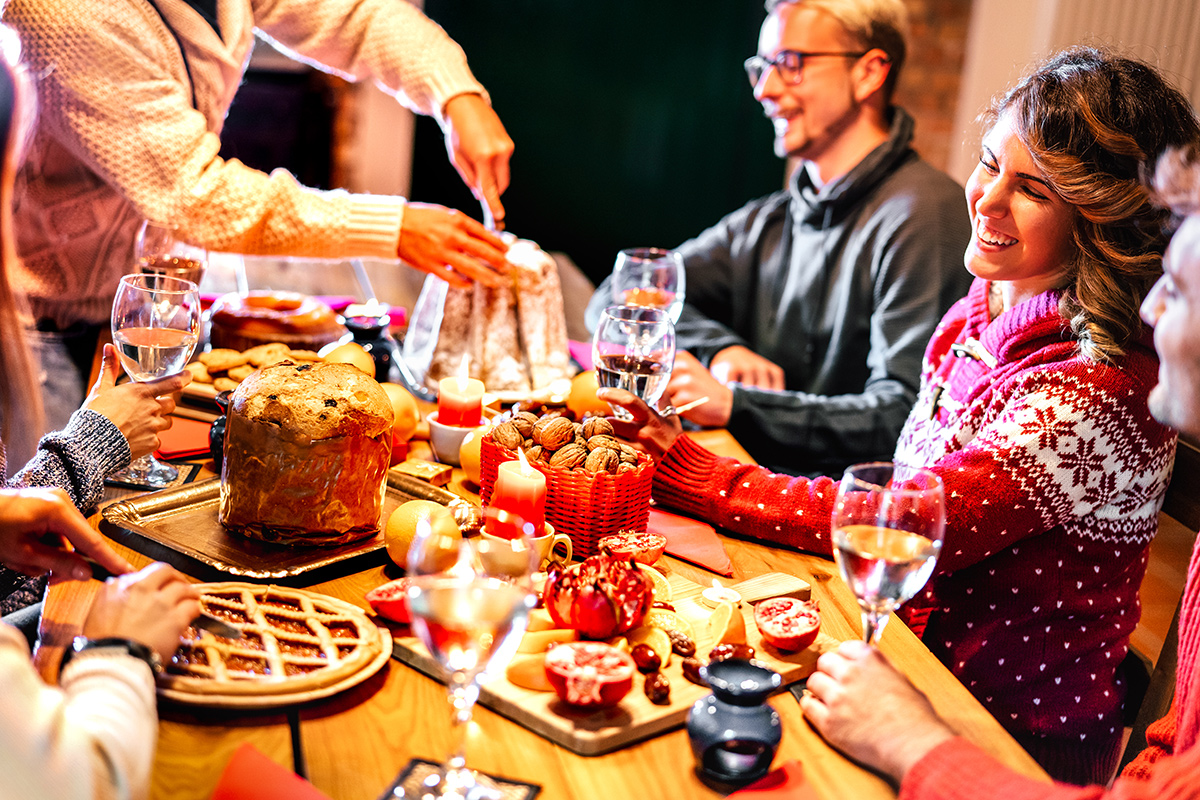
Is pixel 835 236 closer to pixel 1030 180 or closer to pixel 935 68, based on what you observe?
pixel 1030 180

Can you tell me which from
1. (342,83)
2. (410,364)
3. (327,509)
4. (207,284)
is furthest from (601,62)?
(327,509)

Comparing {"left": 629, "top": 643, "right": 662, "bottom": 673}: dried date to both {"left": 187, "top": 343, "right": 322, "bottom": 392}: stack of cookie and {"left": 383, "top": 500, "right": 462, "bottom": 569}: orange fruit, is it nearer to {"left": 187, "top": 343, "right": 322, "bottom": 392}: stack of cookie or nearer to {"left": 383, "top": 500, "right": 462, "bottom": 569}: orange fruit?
{"left": 383, "top": 500, "right": 462, "bottom": 569}: orange fruit

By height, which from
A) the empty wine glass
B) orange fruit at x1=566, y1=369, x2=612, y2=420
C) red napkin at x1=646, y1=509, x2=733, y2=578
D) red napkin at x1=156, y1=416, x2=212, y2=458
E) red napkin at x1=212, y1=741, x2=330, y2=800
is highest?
the empty wine glass

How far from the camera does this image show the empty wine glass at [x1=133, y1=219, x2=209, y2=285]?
1773 millimetres

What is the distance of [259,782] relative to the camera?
784 mm

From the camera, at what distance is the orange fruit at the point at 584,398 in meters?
1.69

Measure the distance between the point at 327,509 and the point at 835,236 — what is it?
1.63 meters

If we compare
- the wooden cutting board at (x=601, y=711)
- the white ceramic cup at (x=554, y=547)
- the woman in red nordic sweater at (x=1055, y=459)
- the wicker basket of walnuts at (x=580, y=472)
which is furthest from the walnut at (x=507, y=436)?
the wooden cutting board at (x=601, y=711)

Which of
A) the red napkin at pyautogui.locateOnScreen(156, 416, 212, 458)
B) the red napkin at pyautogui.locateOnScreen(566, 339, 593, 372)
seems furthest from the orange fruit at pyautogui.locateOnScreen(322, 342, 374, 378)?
the red napkin at pyautogui.locateOnScreen(566, 339, 593, 372)

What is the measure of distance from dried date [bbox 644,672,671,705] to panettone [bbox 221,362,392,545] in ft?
1.47

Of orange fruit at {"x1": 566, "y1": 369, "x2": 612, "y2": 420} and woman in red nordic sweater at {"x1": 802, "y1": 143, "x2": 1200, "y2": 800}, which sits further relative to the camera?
orange fruit at {"x1": 566, "y1": 369, "x2": 612, "y2": 420}

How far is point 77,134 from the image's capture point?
1740 mm

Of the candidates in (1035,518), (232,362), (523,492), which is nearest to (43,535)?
(523,492)

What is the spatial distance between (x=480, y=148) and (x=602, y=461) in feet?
3.10
